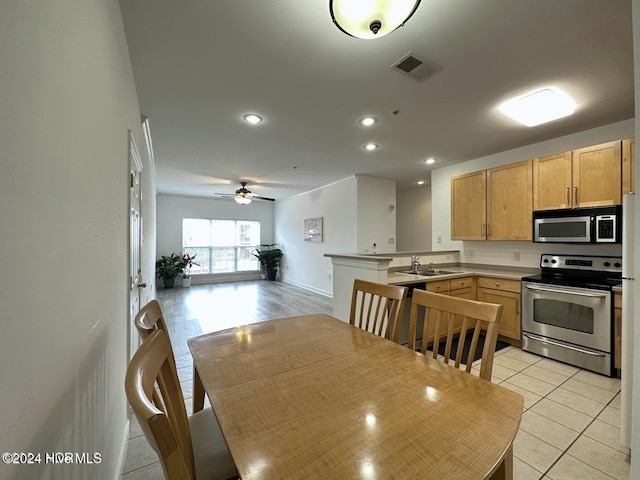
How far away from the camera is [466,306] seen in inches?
51.4

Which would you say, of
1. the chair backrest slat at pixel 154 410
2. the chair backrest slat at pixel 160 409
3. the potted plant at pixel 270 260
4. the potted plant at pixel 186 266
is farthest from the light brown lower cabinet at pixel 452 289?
the potted plant at pixel 186 266

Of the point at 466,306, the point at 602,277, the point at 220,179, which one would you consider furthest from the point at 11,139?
the point at 220,179

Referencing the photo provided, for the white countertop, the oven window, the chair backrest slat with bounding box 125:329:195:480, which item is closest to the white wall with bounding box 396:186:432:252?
the white countertop

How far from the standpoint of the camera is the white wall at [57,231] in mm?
533

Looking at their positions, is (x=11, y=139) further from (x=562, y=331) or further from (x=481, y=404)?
(x=562, y=331)

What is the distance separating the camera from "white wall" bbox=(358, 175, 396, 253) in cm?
548

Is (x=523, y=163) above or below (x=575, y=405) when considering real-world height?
above

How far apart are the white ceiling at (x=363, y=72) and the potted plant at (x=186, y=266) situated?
4.49 meters

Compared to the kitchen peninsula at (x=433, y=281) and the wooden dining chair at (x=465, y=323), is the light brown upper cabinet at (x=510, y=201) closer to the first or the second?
the kitchen peninsula at (x=433, y=281)

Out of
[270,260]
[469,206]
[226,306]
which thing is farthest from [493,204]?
[270,260]

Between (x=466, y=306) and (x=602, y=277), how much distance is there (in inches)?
117

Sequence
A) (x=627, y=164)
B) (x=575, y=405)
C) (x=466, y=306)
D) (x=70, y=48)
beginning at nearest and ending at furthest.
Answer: (x=70, y=48), (x=466, y=306), (x=575, y=405), (x=627, y=164)

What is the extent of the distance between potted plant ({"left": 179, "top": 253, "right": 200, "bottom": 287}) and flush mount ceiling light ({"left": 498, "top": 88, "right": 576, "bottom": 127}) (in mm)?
A: 7718

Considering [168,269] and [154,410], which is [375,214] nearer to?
[154,410]
